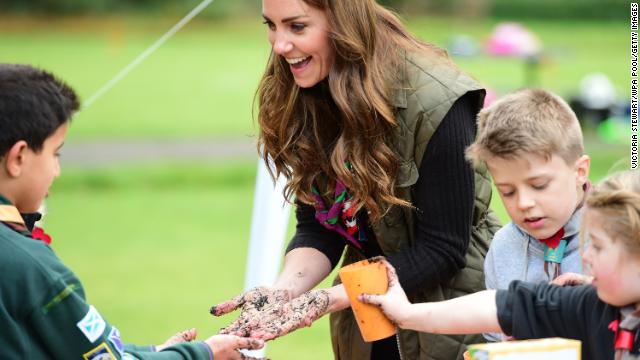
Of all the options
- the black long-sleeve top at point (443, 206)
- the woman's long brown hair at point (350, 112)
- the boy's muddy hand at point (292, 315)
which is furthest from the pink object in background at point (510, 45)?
the boy's muddy hand at point (292, 315)

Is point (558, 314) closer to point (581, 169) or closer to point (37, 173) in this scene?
point (581, 169)

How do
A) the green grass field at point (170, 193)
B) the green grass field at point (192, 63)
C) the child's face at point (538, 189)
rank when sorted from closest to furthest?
the child's face at point (538, 189) → the green grass field at point (170, 193) → the green grass field at point (192, 63)

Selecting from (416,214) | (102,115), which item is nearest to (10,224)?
(416,214)

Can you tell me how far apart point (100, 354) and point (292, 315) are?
68cm

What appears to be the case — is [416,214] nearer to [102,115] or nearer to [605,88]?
[605,88]

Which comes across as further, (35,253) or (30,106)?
(30,106)

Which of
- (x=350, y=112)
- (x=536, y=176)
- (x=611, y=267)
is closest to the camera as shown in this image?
(x=611, y=267)

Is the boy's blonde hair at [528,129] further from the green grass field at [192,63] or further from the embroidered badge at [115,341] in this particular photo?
the green grass field at [192,63]

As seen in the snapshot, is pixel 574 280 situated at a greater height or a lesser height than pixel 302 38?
lesser

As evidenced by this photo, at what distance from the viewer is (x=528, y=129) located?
2.88 metres

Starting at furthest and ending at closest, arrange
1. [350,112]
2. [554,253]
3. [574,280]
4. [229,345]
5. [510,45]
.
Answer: [510,45] → [350,112] → [229,345] → [554,253] → [574,280]

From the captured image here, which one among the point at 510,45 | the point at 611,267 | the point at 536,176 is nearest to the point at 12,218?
the point at 536,176

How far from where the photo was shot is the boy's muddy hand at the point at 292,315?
3225 mm

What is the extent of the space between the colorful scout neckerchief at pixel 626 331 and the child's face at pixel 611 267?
3 cm
